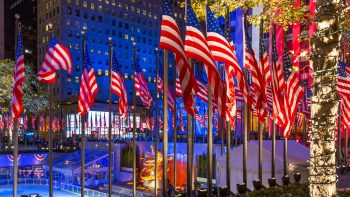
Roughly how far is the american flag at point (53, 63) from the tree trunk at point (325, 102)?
11.2 metres

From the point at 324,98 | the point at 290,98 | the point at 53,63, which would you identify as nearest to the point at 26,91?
the point at 53,63

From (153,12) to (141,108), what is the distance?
2114 inches

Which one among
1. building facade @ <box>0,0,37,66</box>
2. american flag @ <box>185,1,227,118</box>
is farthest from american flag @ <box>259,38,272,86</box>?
building facade @ <box>0,0,37,66</box>

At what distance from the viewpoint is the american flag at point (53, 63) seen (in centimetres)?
1744

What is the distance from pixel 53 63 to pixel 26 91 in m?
53.9

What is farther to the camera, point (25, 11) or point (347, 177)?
point (25, 11)

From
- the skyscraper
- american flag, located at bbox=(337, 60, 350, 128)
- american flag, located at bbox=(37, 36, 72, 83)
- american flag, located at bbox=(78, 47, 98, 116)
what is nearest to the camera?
american flag, located at bbox=(37, 36, 72, 83)

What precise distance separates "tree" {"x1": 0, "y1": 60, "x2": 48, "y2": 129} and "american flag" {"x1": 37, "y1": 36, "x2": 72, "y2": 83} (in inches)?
1691

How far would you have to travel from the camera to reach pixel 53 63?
58.4 ft

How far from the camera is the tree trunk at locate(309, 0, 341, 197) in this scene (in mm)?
9039

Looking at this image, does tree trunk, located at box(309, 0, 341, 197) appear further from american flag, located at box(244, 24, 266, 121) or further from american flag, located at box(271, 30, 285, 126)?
american flag, located at box(271, 30, 285, 126)

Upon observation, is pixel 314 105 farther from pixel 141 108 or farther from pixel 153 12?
pixel 153 12

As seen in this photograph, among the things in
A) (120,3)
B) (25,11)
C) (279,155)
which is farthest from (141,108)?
(279,155)

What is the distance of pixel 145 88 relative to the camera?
2708 centimetres
